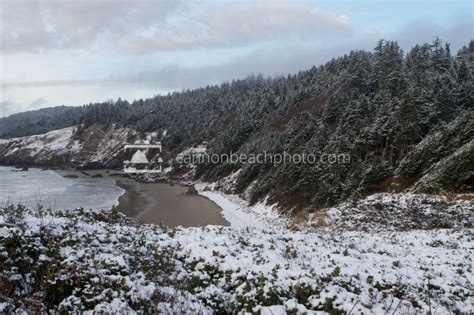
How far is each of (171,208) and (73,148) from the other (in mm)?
115451

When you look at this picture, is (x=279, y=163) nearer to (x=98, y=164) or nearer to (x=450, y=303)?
(x=450, y=303)

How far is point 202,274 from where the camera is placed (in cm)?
866

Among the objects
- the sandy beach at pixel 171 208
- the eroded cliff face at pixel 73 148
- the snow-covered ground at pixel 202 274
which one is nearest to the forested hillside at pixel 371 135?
the sandy beach at pixel 171 208

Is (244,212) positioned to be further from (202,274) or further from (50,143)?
(50,143)

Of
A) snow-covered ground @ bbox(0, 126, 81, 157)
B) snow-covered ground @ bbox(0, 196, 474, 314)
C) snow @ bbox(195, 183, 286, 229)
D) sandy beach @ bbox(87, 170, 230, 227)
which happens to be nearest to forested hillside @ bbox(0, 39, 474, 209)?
snow @ bbox(195, 183, 286, 229)

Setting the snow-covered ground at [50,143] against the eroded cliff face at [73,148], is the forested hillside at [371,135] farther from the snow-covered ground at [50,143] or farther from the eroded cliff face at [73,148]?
the snow-covered ground at [50,143]

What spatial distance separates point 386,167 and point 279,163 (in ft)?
72.7

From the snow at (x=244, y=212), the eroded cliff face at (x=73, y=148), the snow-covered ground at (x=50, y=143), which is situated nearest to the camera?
the snow at (x=244, y=212)

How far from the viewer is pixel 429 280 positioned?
9.41 meters

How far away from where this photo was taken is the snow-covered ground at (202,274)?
22.7ft

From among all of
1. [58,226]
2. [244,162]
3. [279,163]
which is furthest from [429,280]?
[244,162]

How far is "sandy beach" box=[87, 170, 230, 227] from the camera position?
38.5 metres

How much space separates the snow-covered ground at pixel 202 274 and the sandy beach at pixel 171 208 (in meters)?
21.1

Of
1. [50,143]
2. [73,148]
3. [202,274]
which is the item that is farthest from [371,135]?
[50,143]
